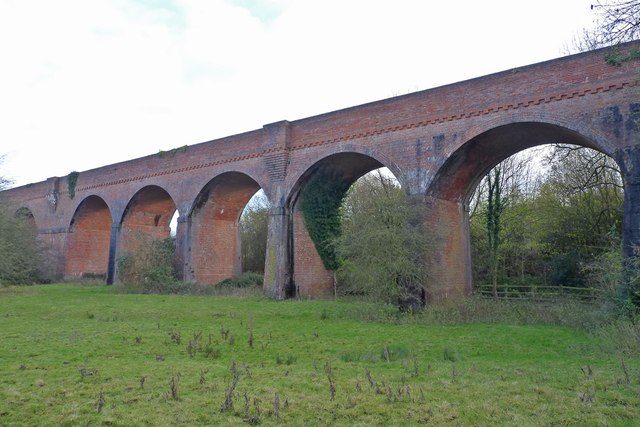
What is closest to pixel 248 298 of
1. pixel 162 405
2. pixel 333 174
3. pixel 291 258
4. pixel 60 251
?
pixel 291 258

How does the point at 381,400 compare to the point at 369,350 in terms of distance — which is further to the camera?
the point at 369,350

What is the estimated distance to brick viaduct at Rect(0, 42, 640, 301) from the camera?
12.4 meters

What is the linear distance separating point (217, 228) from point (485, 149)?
539 inches

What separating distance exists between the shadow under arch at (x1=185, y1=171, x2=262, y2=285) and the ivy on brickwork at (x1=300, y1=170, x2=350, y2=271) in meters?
3.90

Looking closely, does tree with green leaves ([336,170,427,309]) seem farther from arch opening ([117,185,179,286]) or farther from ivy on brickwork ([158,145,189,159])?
ivy on brickwork ([158,145,189,159])

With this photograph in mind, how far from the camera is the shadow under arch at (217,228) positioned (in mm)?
22797

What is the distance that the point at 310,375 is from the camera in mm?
6387

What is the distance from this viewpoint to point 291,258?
19328 mm

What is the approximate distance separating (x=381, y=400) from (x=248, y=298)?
14.4 m

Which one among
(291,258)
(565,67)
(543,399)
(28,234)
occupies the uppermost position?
(565,67)

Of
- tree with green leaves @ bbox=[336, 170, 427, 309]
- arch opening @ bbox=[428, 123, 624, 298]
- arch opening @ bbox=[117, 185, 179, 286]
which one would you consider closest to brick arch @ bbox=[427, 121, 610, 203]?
arch opening @ bbox=[428, 123, 624, 298]

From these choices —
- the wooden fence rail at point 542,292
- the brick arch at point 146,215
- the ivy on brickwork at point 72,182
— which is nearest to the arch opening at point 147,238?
the brick arch at point 146,215

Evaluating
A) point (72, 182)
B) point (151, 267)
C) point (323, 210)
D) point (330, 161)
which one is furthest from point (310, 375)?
point (72, 182)

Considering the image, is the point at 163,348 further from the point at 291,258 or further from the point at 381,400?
the point at 291,258
